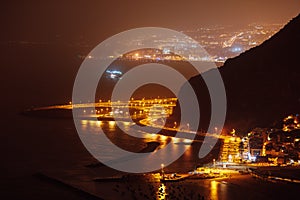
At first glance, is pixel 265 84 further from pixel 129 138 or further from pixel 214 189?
pixel 214 189

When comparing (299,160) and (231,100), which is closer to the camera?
(299,160)

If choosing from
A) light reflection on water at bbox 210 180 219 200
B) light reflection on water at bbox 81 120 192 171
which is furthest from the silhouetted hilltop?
light reflection on water at bbox 210 180 219 200

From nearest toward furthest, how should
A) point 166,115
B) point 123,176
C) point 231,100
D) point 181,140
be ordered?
1. point 123,176
2. point 181,140
3. point 231,100
4. point 166,115

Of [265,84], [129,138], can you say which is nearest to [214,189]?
[129,138]

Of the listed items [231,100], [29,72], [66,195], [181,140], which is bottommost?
[66,195]

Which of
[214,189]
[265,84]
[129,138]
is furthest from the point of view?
[265,84]

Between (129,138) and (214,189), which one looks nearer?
(214,189)

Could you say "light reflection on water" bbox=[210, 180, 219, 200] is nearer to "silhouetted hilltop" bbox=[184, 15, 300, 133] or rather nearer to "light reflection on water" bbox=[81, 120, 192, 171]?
"light reflection on water" bbox=[81, 120, 192, 171]

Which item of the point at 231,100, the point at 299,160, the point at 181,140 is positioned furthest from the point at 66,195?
the point at 231,100

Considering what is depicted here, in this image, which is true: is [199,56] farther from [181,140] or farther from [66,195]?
[66,195]

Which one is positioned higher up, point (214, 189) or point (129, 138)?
point (129, 138)
